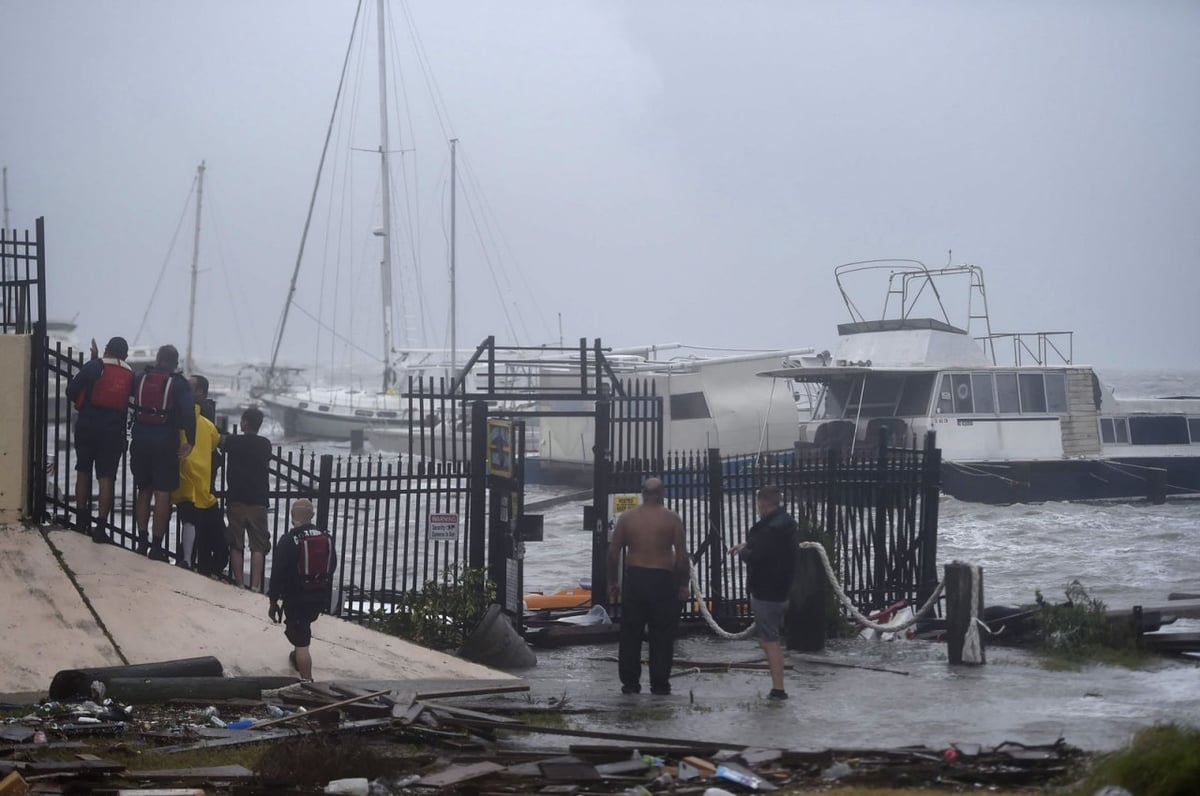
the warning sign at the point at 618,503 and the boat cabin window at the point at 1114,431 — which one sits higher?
the boat cabin window at the point at 1114,431

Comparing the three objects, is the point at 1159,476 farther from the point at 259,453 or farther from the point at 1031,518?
the point at 259,453

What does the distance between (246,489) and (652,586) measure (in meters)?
3.92

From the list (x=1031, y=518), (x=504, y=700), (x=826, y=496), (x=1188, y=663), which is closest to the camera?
(x=504, y=700)

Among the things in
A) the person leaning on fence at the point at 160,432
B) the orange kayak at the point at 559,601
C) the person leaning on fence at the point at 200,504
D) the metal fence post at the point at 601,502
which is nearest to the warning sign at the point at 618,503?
the metal fence post at the point at 601,502

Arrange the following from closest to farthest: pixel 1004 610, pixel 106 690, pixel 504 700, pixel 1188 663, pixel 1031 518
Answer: pixel 106 690, pixel 504 700, pixel 1188 663, pixel 1004 610, pixel 1031 518

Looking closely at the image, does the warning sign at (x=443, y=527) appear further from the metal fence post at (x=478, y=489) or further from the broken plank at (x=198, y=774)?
the broken plank at (x=198, y=774)

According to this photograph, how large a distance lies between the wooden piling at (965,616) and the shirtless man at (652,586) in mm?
2880

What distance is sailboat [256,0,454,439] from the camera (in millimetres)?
48562

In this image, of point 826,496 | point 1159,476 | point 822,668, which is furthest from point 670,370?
point 822,668

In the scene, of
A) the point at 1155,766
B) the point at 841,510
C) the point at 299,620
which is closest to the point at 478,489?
the point at 299,620

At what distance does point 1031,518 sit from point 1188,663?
2191 centimetres

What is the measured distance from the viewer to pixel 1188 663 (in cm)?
1090

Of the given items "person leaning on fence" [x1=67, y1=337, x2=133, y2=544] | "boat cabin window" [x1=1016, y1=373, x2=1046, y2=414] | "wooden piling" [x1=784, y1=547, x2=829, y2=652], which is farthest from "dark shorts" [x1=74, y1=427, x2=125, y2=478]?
"boat cabin window" [x1=1016, y1=373, x2=1046, y2=414]

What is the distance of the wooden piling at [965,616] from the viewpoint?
1102 centimetres
